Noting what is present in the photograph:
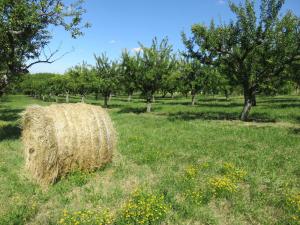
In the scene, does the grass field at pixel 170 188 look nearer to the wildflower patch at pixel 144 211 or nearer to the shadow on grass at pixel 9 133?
the wildflower patch at pixel 144 211

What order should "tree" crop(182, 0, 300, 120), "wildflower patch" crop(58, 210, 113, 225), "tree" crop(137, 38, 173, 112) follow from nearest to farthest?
"wildflower patch" crop(58, 210, 113, 225), "tree" crop(182, 0, 300, 120), "tree" crop(137, 38, 173, 112)

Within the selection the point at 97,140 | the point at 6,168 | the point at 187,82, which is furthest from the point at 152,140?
the point at 187,82

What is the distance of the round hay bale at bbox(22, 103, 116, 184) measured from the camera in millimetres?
10602

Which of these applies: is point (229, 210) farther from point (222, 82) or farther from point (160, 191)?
point (222, 82)

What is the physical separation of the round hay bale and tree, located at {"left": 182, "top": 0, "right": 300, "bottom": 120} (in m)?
16.6

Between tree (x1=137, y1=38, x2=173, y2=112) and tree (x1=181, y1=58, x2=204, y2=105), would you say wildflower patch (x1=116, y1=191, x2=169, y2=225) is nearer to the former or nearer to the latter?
tree (x1=137, y1=38, x2=173, y2=112)

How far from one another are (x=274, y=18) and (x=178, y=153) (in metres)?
16.1

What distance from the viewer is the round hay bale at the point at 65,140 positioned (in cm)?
1060

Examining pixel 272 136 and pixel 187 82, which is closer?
pixel 272 136

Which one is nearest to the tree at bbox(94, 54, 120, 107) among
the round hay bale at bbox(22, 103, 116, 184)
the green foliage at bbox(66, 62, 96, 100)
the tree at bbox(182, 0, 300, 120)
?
the green foliage at bbox(66, 62, 96, 100)

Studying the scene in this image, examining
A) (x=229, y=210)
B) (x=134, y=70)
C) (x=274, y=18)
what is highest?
(x=274, y=18)

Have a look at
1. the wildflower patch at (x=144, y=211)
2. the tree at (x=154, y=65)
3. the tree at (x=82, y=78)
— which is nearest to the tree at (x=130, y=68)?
the tree at (x=154, y=65)

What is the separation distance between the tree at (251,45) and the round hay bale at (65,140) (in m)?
16.6

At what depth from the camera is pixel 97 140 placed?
1175 centimetres
